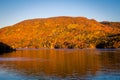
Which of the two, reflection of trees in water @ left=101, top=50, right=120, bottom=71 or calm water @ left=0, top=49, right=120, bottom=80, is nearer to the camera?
calm water @ left=0, top=49, right=120, bottom=80

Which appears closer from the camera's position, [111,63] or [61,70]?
[61,70]

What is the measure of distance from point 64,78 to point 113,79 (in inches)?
359

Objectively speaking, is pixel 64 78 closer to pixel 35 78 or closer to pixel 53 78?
pixel 53 78

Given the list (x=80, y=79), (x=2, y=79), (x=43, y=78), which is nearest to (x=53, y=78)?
(x=43, y=78)

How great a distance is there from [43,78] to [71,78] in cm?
535

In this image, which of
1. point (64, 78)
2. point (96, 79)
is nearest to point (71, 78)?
point (64, 78)

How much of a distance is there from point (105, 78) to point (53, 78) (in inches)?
386

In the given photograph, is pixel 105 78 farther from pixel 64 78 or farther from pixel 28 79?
pixel 28 79

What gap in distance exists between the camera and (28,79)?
1940 inches

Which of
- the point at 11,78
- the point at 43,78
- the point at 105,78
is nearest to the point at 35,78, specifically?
the point at 43,78

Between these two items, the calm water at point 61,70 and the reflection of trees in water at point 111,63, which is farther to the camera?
the reflection of trees in water at point 111,63

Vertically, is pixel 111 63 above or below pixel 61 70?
above

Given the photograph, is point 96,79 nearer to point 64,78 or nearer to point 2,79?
point 64,78

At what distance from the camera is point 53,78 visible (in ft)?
165
